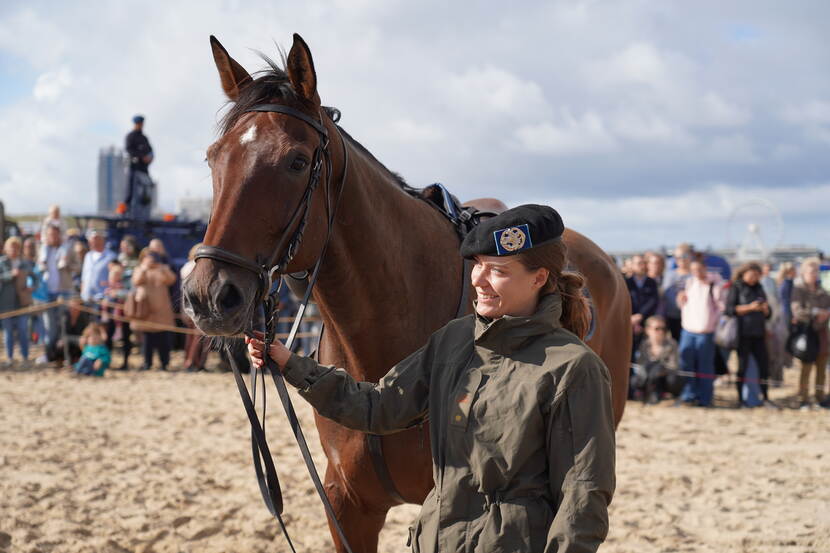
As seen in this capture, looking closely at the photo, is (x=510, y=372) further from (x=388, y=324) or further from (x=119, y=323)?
(x=119, y=323)

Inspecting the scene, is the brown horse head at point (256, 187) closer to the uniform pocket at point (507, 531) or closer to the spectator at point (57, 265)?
the uniform pocket at point (507, 531)

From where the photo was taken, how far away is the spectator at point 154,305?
10.3 metres

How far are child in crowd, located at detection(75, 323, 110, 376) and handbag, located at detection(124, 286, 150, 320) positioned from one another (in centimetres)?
42

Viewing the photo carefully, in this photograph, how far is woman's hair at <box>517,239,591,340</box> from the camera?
6.14 ft

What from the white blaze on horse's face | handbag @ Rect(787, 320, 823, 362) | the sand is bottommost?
the sand

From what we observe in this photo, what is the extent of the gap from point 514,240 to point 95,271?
10.3 meters

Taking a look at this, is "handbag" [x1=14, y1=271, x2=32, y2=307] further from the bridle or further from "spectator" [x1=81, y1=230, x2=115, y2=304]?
the bridle

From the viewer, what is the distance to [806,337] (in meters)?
8.92

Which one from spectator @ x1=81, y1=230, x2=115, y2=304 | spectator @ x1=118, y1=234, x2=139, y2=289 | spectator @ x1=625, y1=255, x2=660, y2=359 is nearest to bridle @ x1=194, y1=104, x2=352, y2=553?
spectator @ x1=625, y1=255, x2=660, y2=359

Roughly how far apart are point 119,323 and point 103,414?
381cm

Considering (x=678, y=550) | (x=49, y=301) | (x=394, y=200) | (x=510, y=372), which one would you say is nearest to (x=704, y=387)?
(x=678, y=550)

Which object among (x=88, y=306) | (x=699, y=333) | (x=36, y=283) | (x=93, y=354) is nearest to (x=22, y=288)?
(x=36, y=283)

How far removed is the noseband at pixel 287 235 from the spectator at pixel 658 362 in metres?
7.36

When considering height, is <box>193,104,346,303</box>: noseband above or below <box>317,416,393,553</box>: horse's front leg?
above
